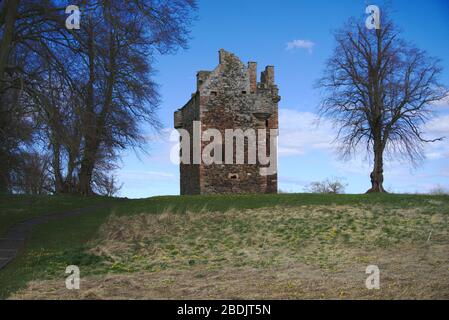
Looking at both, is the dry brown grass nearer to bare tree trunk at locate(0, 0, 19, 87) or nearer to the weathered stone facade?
bare tree trunk at locate(0, 0, 19, 87)

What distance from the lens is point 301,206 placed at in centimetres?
2062

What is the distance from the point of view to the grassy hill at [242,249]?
364 inches

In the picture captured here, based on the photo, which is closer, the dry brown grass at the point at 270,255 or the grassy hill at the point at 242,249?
the dry brown grass at the point at 270,255

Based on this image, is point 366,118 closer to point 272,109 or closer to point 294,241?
point 272,109

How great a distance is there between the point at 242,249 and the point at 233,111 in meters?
16.6

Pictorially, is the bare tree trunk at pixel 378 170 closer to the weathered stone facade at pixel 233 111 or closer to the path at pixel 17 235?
the weathered stone facade at pixel 233 111

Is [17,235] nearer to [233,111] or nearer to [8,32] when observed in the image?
[8,32]

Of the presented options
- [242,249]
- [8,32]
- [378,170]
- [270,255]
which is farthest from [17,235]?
[378,170]

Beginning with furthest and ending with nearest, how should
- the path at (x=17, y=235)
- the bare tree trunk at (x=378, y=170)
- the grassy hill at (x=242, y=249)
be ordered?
the bare tree trunk at (x=378, y=170) → the path at (x=17, y=235) → the grassy hill at (x=242, y=249)

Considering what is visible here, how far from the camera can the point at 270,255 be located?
1284cm

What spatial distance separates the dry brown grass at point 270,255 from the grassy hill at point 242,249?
26 millimetres

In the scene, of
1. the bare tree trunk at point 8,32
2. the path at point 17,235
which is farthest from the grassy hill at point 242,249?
the bare tree trunk at point 8,32
